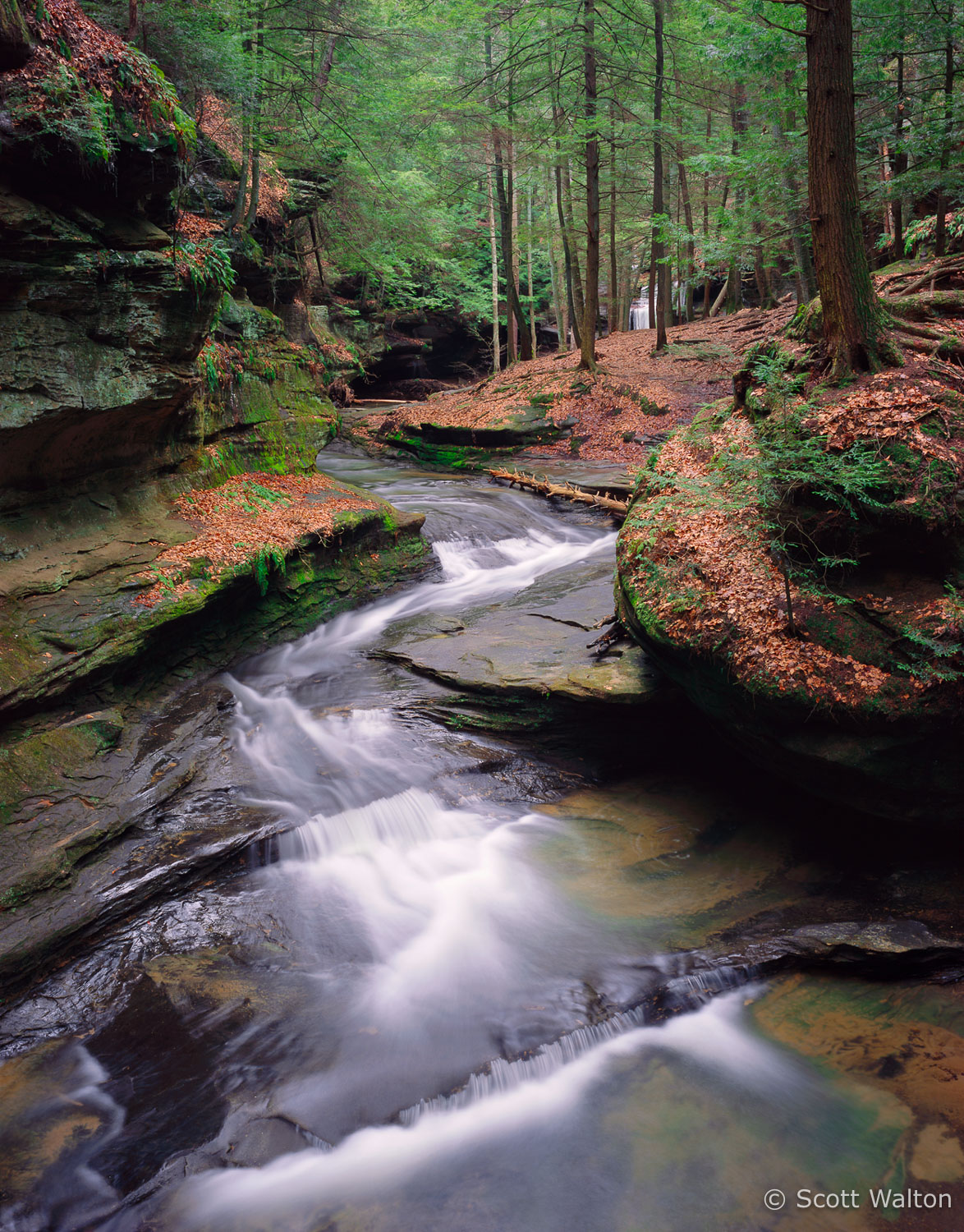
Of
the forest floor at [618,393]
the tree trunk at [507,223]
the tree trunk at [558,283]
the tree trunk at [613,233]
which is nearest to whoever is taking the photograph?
the tree trunk at [613,233]

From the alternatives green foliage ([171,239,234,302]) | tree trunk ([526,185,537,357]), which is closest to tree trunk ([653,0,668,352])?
tree trunk ([526,185,537,357])

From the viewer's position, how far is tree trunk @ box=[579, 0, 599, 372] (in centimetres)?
1469

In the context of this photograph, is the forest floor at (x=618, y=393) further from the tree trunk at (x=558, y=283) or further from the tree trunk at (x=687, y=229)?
the tree trunk at (x=558, y=283)

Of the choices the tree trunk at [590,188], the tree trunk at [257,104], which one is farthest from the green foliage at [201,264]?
the tree trunk at [590,188]

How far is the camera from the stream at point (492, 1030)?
132 inches

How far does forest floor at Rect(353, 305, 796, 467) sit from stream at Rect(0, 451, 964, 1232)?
38.0 ft

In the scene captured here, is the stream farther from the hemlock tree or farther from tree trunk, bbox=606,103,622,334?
tree trunk, bbox=606,103,622,334

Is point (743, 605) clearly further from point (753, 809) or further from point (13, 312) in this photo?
point (13, 312)

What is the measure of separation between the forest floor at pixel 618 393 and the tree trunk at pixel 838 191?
10164 millimetres

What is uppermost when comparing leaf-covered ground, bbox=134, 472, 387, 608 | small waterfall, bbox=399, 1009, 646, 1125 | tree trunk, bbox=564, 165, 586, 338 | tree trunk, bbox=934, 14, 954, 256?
tree trunk, bbox=564, 165, 586, 338

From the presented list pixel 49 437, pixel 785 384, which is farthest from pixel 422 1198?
pixel 49 437

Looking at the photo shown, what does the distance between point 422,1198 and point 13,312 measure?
736 centimetres

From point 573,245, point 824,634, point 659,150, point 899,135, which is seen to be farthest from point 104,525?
point 573,245

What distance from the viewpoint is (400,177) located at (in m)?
17.9
